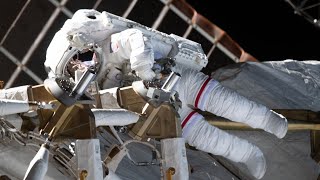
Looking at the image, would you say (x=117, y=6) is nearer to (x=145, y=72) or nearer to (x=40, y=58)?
(x=40, y=58)

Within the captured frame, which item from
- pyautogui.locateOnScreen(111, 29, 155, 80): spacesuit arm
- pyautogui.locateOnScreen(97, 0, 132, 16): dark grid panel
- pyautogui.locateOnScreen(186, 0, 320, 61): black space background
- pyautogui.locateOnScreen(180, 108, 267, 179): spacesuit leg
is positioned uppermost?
pyautogui.locateOnScreen(186, 0, 320, 61): black space background

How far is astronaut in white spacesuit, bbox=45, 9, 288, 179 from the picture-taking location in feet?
9.42

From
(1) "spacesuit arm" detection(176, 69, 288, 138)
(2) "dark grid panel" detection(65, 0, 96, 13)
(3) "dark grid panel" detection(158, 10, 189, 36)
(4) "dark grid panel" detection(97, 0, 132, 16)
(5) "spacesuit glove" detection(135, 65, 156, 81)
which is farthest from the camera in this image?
(3) "dark grid panel" detection(158, 10, 189, 36)

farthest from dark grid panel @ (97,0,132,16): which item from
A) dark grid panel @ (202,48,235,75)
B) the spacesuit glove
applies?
the spacesuit glove

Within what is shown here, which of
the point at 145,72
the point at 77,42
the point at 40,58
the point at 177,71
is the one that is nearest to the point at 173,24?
the point at 40,58

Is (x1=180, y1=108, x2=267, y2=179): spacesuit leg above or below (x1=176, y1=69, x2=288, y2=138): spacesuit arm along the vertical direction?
below

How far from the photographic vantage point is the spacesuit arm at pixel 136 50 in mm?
2656

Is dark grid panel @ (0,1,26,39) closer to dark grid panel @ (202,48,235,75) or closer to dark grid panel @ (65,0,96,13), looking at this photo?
dark grid panel @ (65,0,96,13)

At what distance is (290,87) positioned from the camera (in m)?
3.94

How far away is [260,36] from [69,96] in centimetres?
295

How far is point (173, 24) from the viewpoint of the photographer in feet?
15.7

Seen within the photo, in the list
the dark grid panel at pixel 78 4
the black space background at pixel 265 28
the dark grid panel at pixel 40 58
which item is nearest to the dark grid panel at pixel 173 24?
the black space background at pixel 265 28

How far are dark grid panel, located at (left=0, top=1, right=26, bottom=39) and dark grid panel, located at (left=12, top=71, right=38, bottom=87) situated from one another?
0.92 ft

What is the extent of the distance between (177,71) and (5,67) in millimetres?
1593
